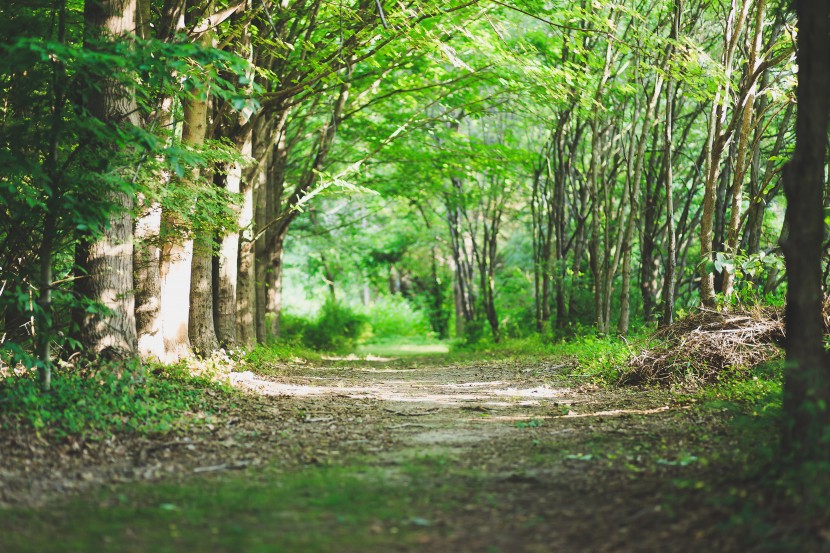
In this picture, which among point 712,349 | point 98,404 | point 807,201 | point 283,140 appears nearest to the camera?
point 807,201

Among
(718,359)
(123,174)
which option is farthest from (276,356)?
(718,359)

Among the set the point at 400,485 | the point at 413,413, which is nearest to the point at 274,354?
the point at 413,413

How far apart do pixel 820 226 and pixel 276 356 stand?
11220 mm

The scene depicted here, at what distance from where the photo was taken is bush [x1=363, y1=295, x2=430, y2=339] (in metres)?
32.4

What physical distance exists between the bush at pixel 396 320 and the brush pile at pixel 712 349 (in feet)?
74.3

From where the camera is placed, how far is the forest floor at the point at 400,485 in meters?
3.38

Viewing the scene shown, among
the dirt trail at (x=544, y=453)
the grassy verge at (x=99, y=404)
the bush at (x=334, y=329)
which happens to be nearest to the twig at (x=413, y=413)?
the dirt trail at (x=544, y=453)

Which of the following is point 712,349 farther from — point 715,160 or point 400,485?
point 400,485

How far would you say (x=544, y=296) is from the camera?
18.7 m

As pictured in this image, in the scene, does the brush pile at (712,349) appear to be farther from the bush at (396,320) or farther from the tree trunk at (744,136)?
the bush at (396,320)

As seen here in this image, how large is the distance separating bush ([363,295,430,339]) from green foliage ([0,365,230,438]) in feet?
80.3

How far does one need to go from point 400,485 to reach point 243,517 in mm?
1092

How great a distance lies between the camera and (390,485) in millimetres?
4434

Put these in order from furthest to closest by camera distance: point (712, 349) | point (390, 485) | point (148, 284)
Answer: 1. point (148, 284)
2. point (712, 349)
3. point (390, 485)
